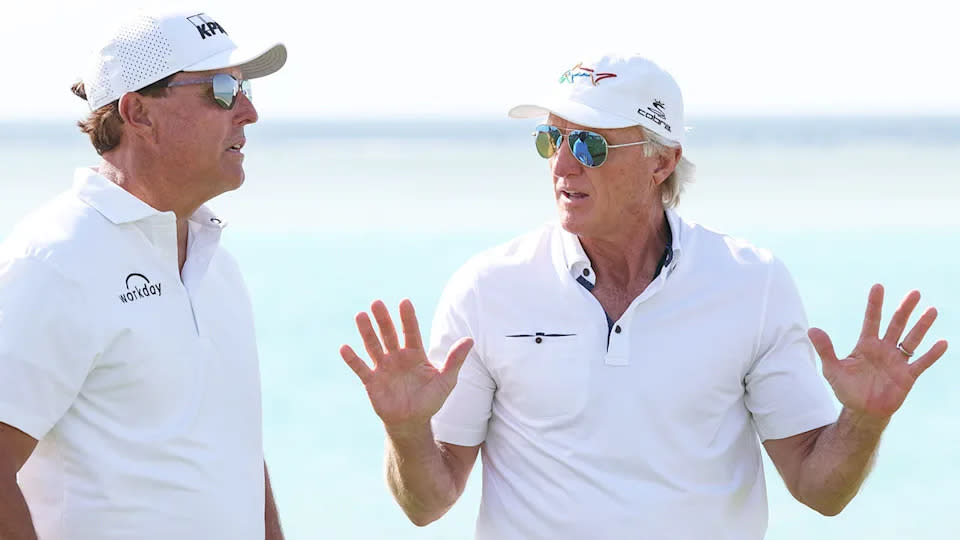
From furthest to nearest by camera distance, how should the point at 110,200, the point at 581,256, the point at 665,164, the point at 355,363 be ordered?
the point at 665,164 → the point at 581,256 → the point at 355,363 → the point at 110,200

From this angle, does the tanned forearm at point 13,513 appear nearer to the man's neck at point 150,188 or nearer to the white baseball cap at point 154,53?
the man's neck at point 150,188

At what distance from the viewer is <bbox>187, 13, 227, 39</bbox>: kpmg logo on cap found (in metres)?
3.56

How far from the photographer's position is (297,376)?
11.0 metres

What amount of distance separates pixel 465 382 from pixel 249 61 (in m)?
1.00

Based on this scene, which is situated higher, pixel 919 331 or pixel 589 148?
pixel 589 148

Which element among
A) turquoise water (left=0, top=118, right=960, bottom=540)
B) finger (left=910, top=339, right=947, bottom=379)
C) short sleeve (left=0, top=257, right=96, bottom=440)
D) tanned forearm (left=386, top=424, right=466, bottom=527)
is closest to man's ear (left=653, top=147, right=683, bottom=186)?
finger (left=910, top=339, right=947, bottom=379)

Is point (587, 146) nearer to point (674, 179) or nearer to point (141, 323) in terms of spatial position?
point (674, 179)

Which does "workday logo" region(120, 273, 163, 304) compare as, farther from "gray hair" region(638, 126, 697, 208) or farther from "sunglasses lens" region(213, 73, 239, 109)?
"gray hair" region(638, 126, 697, 208)

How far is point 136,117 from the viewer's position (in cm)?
345

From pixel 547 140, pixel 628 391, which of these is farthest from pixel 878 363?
pixel 547 140

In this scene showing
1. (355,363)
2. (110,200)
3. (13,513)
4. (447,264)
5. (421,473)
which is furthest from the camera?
(447,264)

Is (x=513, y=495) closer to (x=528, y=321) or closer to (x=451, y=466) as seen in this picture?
(x=451, y=466)

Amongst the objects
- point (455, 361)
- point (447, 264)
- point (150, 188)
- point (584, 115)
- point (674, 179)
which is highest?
point (584, 115)

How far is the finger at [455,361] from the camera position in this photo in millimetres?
3680
